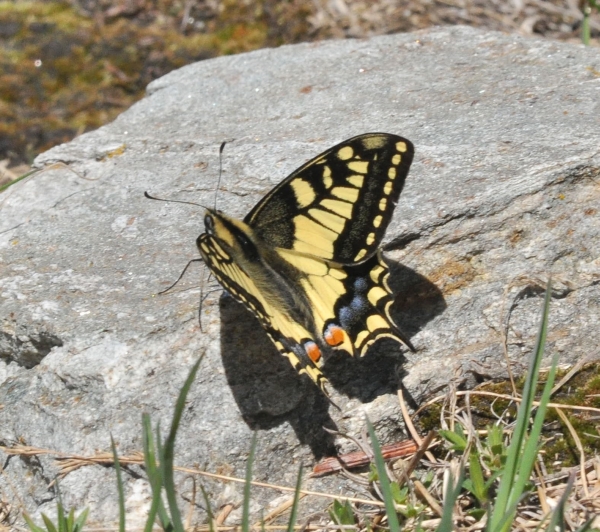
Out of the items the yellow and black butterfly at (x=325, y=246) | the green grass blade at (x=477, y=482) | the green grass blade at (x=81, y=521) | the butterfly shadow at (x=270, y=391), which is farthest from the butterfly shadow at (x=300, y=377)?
the green grass blade at (x=81, y=521)

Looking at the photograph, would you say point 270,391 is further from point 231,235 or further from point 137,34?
point 137,34

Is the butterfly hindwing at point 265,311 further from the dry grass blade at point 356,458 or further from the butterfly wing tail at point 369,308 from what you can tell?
the dry grass blade at point 356,458

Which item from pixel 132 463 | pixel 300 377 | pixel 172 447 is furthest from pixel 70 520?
pixel 300 377

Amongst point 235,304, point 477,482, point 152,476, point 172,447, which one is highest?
point 172,447

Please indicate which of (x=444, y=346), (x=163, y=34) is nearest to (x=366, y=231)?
(x=444, y=346)

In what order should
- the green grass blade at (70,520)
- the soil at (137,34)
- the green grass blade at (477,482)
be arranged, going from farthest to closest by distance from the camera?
the soil at (137,34)
the green grass blade at (477,482)
the green grass blade at (70,520)

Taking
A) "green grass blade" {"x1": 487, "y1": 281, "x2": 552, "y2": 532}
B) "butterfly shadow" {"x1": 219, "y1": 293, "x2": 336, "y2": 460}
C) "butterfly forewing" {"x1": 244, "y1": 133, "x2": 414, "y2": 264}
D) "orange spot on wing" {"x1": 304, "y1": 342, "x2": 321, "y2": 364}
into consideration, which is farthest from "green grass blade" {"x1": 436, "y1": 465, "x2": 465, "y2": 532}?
"butterfly forewing" {"x1": 244, "y1": 133, "x2": 414, "y2": 264}
